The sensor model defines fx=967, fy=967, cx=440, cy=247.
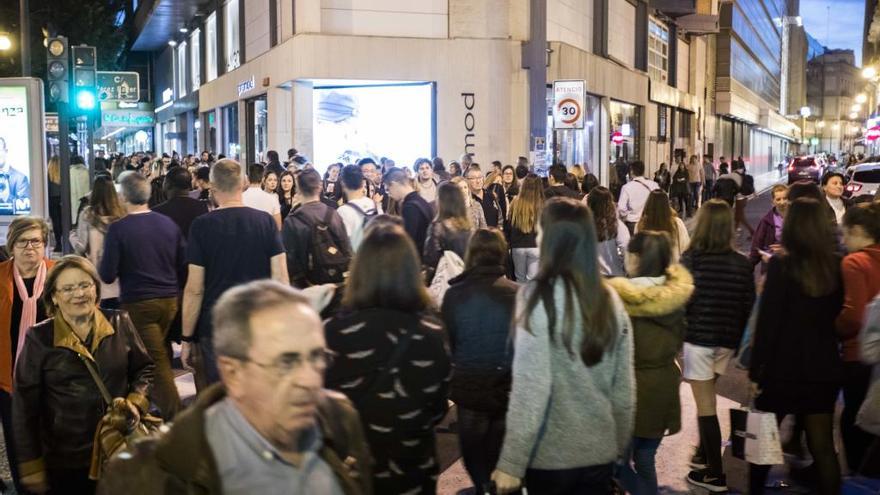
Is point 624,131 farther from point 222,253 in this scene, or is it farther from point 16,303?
point 16,303

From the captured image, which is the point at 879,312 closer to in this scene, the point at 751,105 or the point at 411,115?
the point at 411,115

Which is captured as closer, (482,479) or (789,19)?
(482,479)

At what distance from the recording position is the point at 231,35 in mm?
32719

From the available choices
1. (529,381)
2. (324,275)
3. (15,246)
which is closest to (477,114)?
(324,275)

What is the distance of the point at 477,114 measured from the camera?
78.5 feet

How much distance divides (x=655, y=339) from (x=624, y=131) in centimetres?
3009

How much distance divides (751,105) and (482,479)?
2929 inches

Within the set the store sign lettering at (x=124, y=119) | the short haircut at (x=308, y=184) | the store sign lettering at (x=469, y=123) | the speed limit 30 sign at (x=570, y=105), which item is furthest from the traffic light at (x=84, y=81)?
the store sign lettering at (x=124, y=119)

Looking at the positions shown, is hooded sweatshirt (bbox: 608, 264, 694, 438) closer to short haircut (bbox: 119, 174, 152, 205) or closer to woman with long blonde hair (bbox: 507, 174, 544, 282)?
short haircut (bbox: 119, 174, 152, 205)

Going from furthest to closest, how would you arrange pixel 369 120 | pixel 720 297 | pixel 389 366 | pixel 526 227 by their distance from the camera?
pixel 369 120 → pixel 526 227 → pixel 720 297 → pixel 389 366

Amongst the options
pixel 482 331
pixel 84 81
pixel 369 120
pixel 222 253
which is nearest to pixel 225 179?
pixel 222 253

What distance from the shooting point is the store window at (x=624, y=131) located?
3300 cm

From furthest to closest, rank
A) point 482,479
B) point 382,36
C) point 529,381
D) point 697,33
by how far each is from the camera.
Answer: point 697,33, point 382,36, point 482,479, point 529,381

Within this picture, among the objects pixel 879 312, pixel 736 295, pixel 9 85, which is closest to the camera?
pixel 879 312
